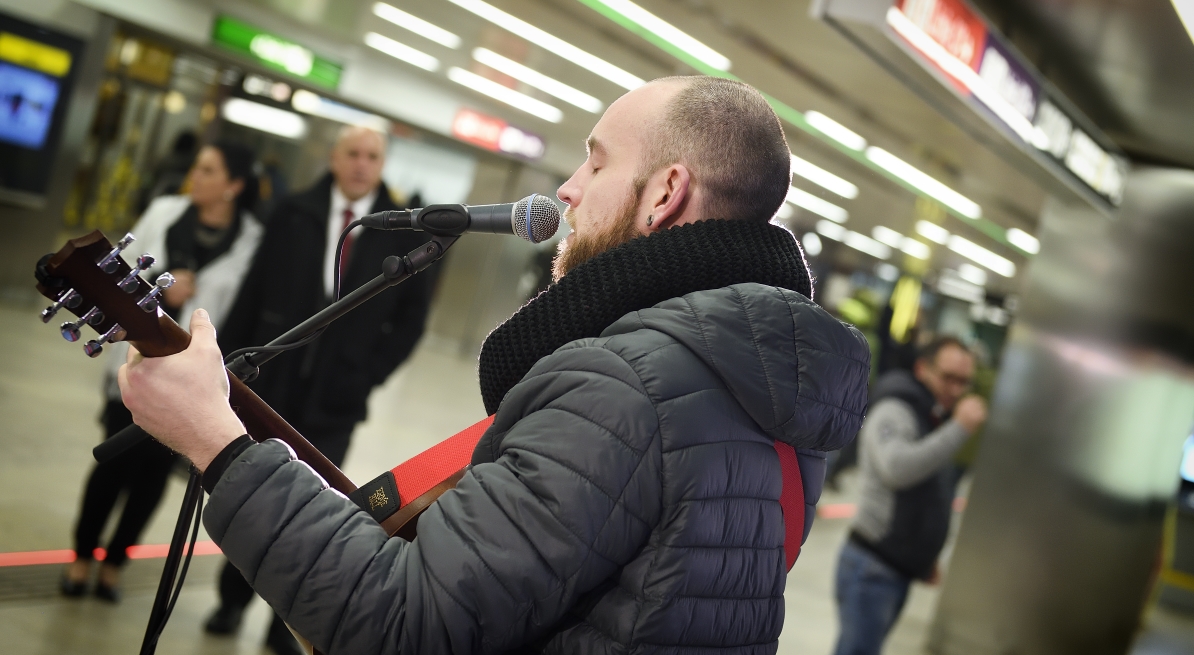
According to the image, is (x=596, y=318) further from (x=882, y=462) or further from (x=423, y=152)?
(x=423, y=152)

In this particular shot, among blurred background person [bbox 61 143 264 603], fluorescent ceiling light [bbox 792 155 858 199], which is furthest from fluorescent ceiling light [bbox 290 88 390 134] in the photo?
blurred background person [bbox 61 143 264 603]

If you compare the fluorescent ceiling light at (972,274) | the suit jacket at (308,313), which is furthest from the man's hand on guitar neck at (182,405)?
the fluorescent ceiling light at (972,274)

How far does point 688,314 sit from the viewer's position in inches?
48.7

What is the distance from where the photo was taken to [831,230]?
15.8m

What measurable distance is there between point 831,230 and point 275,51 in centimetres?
955

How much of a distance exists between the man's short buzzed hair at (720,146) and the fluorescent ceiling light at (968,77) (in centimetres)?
201

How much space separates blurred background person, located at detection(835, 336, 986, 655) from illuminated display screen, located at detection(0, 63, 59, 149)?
24.7 ft

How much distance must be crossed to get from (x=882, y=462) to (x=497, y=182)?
9627 millimetres

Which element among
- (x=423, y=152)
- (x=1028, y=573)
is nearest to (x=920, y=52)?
(x=1028, y=573)

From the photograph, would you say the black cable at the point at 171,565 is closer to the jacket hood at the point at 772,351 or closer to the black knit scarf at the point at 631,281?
the black knit scarf at the point at 631,281

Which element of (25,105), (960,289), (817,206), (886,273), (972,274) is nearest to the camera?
(25,105)

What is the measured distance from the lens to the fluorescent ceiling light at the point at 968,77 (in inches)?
129

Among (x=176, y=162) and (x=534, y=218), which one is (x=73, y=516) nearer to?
(x=534, y=218)

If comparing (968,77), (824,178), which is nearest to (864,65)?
(968,77)
